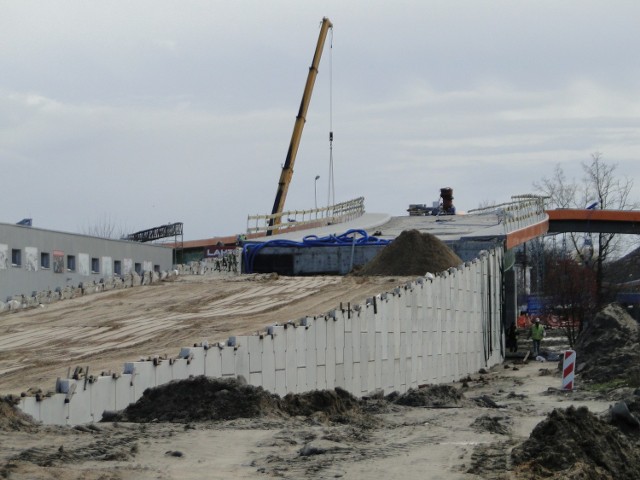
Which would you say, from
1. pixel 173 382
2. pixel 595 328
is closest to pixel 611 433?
pixel 173 382

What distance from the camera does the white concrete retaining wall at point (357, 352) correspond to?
50.9 feet

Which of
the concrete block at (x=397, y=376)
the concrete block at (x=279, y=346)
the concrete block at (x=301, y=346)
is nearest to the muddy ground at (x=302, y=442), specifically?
the concrete block at (x=279, y=346)

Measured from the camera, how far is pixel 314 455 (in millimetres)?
12031

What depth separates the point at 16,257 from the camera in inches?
1976

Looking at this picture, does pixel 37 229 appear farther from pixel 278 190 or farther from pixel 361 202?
pixel 278 190

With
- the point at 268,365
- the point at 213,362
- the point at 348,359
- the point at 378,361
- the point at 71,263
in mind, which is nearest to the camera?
the point at 213,362

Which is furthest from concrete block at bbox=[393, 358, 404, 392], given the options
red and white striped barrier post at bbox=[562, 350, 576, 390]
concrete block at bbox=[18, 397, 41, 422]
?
concrete block at bbox=[18, 397, 41, 422]

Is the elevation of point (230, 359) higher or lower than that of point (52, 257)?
lower

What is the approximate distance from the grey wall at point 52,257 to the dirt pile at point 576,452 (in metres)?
34.2

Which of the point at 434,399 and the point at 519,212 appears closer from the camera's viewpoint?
the point at 434,399

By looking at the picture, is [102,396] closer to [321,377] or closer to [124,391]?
[124,391]

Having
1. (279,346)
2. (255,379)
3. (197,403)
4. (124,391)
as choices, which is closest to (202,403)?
(197,403)

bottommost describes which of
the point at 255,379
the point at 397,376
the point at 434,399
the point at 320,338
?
the point at 397,376

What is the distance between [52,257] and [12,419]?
1611 inches
